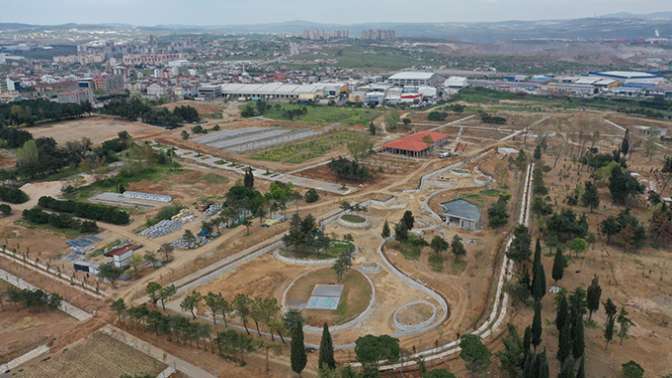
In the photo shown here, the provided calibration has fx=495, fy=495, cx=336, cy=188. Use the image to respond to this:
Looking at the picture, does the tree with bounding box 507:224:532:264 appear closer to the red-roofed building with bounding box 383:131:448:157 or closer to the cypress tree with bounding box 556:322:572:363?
the cypress tree with bounding box 556:322:572:363

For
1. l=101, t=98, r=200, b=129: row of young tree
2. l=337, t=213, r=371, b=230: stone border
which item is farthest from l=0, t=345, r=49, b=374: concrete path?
l=101, t=98, r=200, b=129: row of young tree

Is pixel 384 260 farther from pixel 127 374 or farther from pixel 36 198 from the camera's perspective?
pixel 36 198

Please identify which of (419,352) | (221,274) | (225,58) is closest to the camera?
(419,352)

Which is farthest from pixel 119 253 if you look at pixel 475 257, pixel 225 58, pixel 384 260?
pixel 225 58

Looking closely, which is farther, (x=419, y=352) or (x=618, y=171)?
(x=618, y=171)

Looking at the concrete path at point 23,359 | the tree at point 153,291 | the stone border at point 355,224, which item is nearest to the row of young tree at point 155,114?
the stone border at point 355,224

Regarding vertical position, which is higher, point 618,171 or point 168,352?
point 618,171

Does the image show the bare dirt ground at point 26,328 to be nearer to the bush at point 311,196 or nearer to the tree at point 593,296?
the bush at point 311,196
